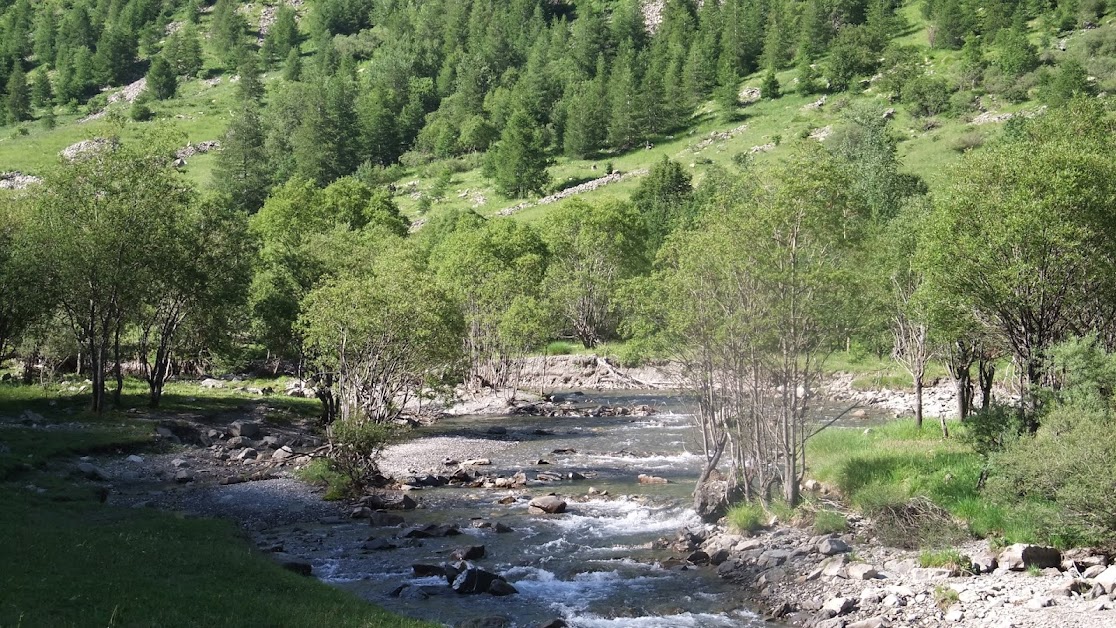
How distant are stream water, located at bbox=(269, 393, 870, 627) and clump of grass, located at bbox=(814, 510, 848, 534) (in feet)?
14.0

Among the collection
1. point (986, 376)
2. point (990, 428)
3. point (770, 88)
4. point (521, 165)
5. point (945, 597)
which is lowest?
point (945, 597)

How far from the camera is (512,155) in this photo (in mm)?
138500

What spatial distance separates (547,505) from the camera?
107ft

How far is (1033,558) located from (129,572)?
2168cm

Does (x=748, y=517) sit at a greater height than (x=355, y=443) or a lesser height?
lesser

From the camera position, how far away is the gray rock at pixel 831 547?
78.0ft

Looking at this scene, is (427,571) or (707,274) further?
(707,274)

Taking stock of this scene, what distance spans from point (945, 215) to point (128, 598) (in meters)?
27.8

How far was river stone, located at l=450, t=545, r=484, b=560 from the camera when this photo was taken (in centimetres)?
2609

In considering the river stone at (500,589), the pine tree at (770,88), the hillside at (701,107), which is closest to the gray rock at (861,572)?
the river stone at (500,589)

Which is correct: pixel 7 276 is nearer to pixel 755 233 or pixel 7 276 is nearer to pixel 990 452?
pixel 755 233

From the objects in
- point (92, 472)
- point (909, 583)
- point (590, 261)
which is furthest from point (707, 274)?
point (590, 261)

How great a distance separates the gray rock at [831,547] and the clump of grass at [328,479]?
19053 mm

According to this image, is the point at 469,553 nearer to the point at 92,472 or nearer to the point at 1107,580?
the point at 1107,580
